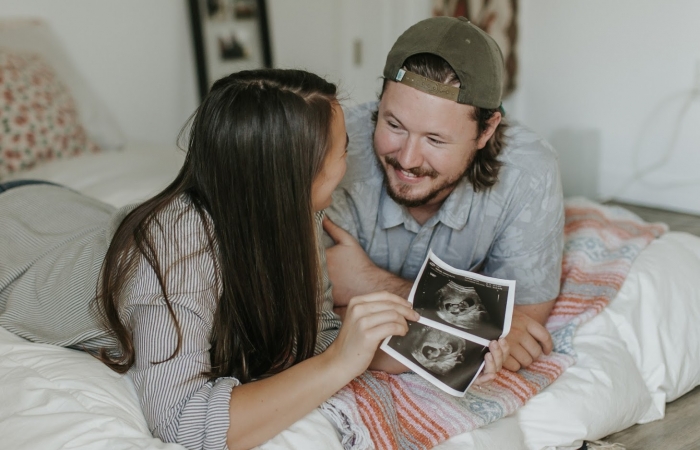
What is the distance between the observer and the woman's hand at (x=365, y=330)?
115 centimetres

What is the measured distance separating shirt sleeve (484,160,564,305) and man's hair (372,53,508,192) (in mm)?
73

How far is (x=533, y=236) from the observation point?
159 cm

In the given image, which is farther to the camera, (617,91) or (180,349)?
(617,91)

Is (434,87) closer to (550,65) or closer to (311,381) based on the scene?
(311,381)

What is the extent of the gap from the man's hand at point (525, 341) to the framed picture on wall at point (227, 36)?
6.62 feet

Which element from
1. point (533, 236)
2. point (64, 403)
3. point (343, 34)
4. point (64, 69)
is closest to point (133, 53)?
point (64, 69)

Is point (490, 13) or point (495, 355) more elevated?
point (490, 13)

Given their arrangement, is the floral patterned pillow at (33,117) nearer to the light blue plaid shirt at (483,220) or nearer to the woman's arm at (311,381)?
the light blue plaid shirt at (483,220)

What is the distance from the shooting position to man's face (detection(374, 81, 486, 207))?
149cm

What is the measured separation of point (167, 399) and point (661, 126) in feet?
8.09

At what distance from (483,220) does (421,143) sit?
0.81 ft

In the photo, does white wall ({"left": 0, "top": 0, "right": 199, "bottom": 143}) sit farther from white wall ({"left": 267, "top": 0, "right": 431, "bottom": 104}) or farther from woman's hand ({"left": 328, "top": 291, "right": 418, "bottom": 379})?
woman's hand ({"left": 328, "top": 291, "right": 418, "bottom": 379})

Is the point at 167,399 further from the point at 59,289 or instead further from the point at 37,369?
the point at 59,289

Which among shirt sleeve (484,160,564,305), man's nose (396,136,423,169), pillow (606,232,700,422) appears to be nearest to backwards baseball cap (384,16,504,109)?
man's nose (396,136,423,169)
